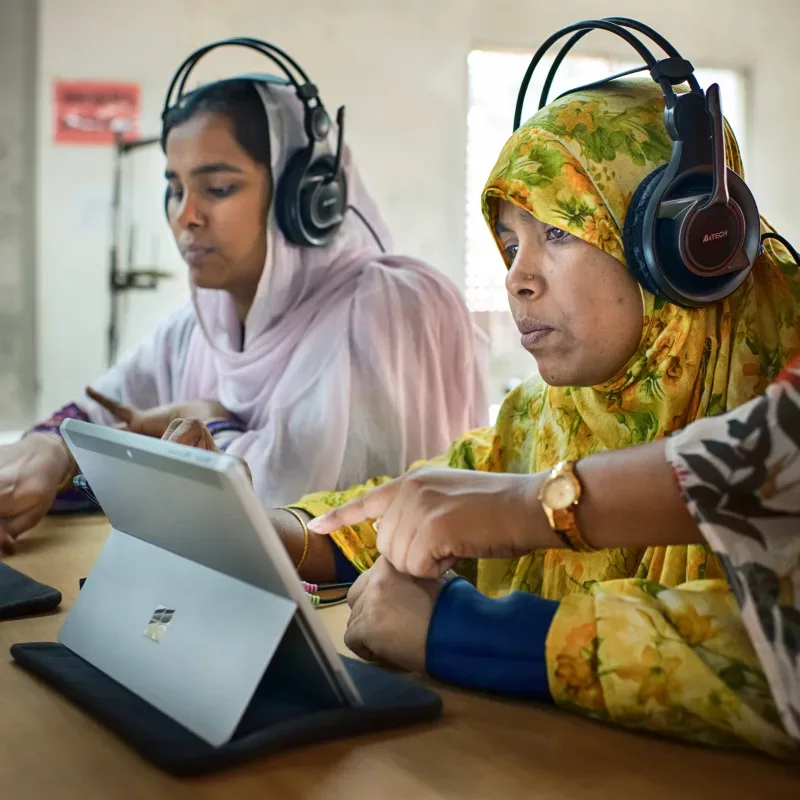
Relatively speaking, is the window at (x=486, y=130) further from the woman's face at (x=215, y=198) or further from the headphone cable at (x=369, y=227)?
the woman's face at (x=215, y=198)

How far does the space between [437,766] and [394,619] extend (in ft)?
0.57

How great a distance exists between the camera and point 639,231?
0.92 meters

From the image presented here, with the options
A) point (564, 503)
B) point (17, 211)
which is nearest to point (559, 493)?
point (564, 503)

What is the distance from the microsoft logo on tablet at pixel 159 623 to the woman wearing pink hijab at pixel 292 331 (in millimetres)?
761

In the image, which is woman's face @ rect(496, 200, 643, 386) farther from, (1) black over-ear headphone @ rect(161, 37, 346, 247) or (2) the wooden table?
(1) black over-ear headphone @ rect(161, 37, 346, 247)

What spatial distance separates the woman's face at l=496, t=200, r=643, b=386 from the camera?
0.95 metres

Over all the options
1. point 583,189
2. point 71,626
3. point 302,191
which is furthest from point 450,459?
point 302,191

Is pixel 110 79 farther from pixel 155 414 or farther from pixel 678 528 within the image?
pixel 678 528

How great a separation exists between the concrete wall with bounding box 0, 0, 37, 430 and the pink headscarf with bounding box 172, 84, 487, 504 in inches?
78.8

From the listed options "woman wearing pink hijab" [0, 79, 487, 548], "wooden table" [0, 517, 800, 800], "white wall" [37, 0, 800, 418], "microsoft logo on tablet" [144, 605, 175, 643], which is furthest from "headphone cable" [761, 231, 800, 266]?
"white wall" [37, 0, 800, 418]

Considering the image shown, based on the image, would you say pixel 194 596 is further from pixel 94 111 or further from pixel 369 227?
pixel 94 111

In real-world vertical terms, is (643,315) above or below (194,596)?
above

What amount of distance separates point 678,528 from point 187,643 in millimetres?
340

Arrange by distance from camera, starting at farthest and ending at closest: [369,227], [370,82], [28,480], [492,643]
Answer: [370,82] → [369,227] → [28,480] → [492,643]
